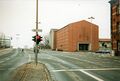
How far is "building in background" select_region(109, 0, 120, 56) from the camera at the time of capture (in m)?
61.3

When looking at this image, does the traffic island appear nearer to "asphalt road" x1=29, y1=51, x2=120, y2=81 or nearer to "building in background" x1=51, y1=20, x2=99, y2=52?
"asphalt road" x1=29, y1=51, x2=120, y2=81

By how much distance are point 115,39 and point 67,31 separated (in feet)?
218

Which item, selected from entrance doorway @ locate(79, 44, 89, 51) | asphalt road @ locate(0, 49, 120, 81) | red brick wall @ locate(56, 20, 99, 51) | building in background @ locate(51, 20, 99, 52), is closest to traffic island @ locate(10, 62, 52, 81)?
asphalt road @ locate(0, 49, 120, 81)

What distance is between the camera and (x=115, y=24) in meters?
63.1

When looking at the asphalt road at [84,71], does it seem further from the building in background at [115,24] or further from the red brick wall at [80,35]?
the red brick wall at [80,35]

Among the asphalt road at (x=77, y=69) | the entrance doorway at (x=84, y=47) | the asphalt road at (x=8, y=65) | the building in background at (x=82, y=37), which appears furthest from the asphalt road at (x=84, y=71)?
the building in background at (x=82, y=37)

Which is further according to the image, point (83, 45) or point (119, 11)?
point (83, 45)

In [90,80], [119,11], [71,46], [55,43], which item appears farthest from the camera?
[55,43]

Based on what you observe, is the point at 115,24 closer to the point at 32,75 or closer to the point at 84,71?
the point at 84,71

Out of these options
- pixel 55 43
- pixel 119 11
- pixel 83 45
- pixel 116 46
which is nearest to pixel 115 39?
pixel 116 46

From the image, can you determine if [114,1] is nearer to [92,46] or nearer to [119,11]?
[119,11]

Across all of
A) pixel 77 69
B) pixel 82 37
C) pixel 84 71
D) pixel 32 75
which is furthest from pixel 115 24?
pixel 82 37

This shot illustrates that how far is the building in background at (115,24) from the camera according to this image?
6134cm

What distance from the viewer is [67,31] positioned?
128 m
